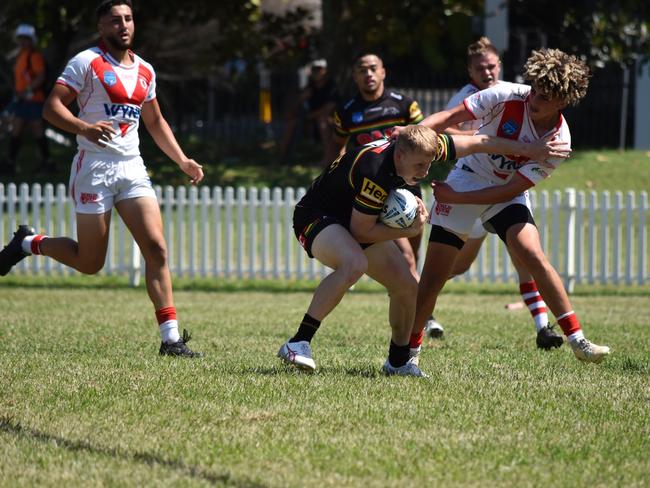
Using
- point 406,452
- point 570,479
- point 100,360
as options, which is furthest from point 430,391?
point 100,360

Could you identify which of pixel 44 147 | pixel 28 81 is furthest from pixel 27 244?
pixel 44 147

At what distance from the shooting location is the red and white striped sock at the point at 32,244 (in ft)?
26.0

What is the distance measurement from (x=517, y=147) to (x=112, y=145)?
2.57 metres

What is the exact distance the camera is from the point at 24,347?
789 cm

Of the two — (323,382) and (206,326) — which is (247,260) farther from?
(323,382)

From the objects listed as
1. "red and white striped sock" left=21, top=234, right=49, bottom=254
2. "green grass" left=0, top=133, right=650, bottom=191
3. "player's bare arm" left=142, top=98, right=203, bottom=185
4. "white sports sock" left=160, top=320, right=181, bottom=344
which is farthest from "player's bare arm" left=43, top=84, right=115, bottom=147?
"green grass" left=0, top=133, right=650, bottom=191

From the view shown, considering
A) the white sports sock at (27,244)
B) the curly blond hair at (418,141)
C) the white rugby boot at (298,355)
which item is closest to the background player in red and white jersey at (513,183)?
the curly blond hair at (418,141)

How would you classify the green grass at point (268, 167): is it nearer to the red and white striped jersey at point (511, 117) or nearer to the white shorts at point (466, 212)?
the white shorts at point (466, 212)

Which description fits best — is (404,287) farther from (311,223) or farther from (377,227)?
(311,223)

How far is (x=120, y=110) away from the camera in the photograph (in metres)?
7.23

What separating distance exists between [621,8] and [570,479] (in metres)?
18.5

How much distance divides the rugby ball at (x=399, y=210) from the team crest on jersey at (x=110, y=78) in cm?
212

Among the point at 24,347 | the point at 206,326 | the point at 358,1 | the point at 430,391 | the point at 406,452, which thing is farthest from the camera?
the point at 358,1

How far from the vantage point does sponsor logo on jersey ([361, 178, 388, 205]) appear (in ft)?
19.9
